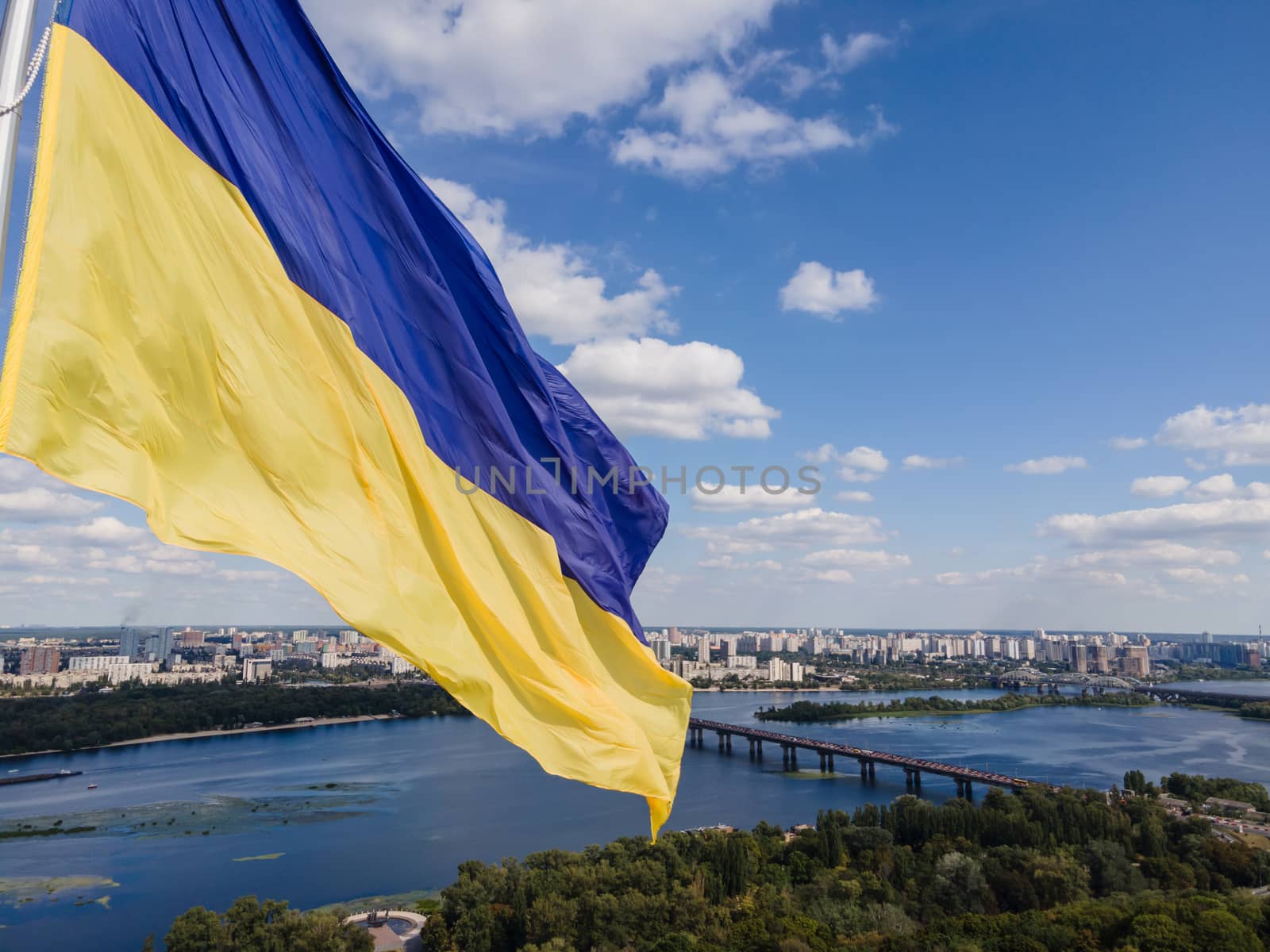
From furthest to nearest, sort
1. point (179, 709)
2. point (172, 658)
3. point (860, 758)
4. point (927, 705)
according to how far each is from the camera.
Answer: point (172, 658) → point (927, 705) → point (179, 709) → point (860, 758)

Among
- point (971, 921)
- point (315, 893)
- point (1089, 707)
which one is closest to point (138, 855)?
point (315, 893)

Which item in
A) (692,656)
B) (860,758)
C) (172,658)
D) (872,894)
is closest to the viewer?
(872,894)

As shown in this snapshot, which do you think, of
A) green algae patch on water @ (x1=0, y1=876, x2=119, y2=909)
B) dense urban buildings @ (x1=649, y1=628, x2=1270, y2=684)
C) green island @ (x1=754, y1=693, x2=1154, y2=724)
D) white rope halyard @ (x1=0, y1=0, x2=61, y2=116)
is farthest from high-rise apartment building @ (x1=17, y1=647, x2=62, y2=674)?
white rope halyard @ (x1=0, y1=0, x2=61, y2=116)

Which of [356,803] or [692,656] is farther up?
[692,656]

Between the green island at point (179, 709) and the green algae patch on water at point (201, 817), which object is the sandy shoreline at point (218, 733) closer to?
the green island at point (179, 709)

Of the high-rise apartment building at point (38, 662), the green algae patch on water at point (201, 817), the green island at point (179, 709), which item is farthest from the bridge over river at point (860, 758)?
the high-rise apartment building at point (38, 662)

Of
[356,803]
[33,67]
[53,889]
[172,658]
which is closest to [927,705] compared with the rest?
[356,803]

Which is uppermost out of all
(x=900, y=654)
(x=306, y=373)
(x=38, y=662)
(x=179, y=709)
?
(x=306, y=373)

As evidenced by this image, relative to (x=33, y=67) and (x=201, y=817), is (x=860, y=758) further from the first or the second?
(x=33, y=67)
